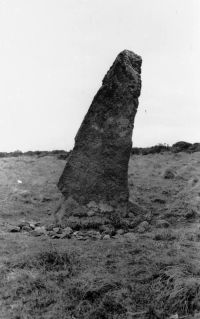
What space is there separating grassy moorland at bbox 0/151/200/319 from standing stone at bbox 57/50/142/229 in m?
1.10

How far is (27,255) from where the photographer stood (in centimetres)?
971

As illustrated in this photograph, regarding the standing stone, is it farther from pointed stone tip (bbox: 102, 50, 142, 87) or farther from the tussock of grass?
the tussock of grass

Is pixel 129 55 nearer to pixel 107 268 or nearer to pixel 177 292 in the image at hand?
pixel 107 268

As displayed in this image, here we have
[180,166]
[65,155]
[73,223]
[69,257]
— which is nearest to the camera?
[69,257]

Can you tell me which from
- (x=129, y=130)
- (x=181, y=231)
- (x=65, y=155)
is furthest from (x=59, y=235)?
(x=65, y=155)

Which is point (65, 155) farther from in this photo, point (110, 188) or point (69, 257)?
point (69, 257)

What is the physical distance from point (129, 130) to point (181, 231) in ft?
12.9

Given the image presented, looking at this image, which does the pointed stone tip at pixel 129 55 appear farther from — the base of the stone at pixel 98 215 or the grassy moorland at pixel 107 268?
the grassy moorland at pixel 107 268

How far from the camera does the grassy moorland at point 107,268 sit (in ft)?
23.4

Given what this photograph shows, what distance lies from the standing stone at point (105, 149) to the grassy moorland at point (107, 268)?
1104mm

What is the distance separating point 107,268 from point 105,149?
6.25m

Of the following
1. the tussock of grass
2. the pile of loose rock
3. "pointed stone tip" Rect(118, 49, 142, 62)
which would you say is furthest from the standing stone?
the tussock of grass

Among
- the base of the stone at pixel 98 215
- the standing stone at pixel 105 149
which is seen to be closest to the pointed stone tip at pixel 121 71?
the standing stone at pixel 105 149

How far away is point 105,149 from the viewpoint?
14797mm
